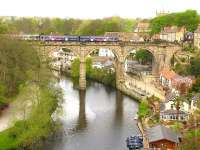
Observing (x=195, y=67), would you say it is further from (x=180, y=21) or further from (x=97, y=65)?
(x=180, y=21)

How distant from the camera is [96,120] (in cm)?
4488

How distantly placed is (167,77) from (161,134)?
21.4 m

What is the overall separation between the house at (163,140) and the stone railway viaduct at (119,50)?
22.8 m

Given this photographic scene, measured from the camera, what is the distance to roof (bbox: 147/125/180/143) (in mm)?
35037

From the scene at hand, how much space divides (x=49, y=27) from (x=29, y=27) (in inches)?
282

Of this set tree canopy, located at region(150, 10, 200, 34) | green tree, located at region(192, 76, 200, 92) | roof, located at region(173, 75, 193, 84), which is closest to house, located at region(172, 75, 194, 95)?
roof, located at region(173, 75, 193, 84)

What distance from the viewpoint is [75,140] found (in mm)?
38375

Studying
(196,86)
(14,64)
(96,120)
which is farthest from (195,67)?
(14,64)

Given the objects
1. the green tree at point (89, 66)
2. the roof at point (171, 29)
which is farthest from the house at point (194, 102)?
the roof at point (171, 29)

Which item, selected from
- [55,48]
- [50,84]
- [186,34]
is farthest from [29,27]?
[50,84]

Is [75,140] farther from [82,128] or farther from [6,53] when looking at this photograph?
[6,53]

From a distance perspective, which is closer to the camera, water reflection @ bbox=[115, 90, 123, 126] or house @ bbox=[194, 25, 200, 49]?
water reflection @ bbox=[115, 90, 123, 126]

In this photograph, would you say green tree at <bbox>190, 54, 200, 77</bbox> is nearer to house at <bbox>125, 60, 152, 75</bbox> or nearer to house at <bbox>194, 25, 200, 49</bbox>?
house at <bbox>125, 60, 152, 75</bbox>

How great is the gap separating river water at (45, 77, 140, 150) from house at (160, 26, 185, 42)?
64.5 ft
